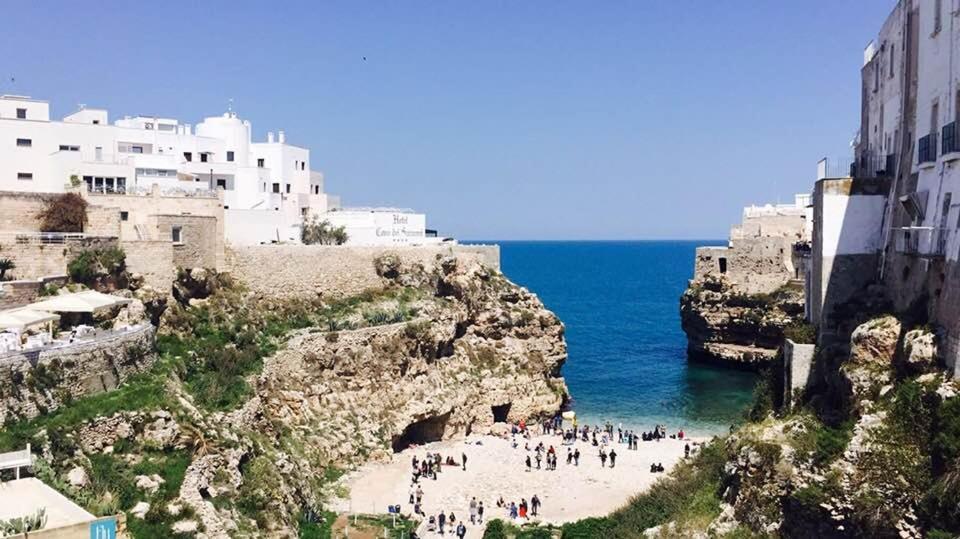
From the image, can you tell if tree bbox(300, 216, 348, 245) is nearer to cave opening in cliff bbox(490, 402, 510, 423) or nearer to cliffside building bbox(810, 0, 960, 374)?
cave opening in cliff bbox(490, 402, 510, 423)

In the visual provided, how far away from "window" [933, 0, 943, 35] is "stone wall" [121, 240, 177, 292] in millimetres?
24920

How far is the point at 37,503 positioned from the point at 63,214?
18406 mm

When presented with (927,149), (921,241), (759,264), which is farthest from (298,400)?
(759,264)

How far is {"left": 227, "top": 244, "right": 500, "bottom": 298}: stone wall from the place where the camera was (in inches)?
1497

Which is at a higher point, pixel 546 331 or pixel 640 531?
pixel 546 331

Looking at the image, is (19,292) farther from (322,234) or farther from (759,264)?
(759,264)

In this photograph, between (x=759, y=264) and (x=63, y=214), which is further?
(x=759, y=264)

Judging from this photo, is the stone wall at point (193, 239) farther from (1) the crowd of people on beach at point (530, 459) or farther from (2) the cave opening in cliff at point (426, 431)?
(1) the crowd of people on beach at point (530, 459)

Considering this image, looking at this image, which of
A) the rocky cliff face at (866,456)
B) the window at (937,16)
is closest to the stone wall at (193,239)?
the rocky cliff face at (866,456)

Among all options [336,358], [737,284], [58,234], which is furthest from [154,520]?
[737,284]

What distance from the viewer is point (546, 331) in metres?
44.1

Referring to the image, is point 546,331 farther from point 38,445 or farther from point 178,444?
point 38,445

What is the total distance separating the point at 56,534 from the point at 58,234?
57.5 ft

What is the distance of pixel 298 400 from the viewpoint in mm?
33156
